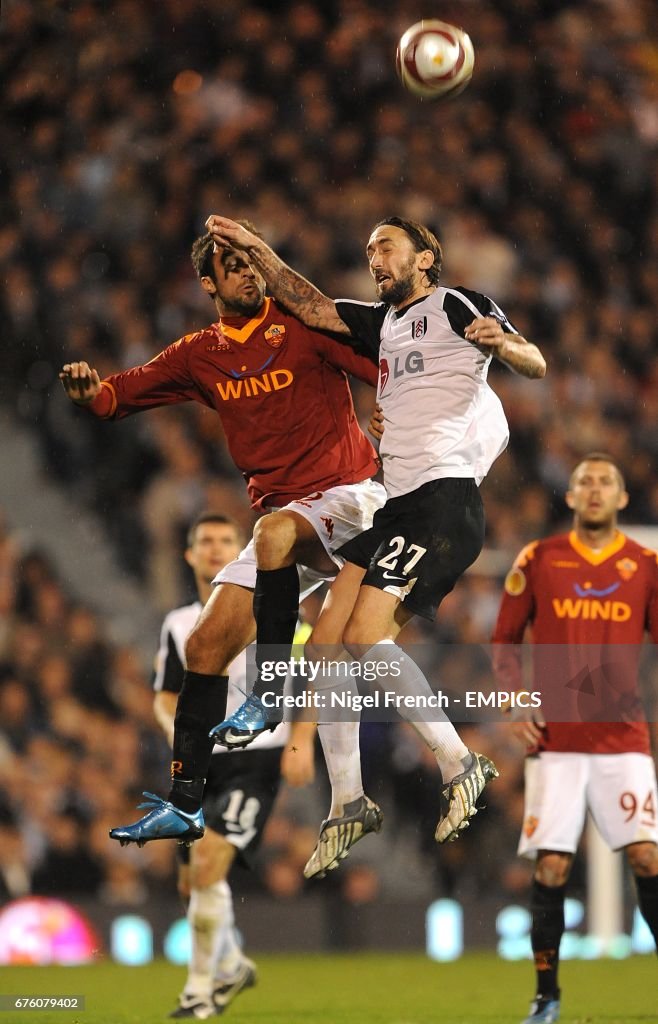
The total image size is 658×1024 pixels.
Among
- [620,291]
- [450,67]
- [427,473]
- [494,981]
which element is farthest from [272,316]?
[620,291]

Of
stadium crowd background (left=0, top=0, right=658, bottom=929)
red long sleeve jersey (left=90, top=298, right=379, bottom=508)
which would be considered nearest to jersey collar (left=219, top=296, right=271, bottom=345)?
red long sleeve jersey (left=90, top=298, right=379, bottom=508)

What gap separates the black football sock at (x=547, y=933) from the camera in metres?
6.24

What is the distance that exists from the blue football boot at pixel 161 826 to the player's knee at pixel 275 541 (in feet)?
3.00

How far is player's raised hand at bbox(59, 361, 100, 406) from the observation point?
5453 millimetres

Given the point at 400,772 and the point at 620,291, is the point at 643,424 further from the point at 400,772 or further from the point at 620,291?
the point at 400,772

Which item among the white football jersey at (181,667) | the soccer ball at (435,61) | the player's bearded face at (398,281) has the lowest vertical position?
the white football jersey at (181,667)

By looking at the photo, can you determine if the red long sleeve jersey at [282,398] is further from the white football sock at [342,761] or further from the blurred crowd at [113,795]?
the blurred crowd at [113,795]

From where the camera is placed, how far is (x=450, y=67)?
579 cm

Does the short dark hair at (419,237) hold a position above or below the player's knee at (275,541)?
above

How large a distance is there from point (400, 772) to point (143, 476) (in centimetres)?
278

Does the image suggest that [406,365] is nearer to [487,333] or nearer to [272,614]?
[487,333]

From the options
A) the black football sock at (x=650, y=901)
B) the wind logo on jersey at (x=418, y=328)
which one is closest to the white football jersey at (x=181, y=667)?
the black football sock at (x=650, y=901)

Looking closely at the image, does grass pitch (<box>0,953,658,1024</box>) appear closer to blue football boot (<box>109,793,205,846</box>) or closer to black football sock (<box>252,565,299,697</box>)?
blue football boot (<box>109,793,205,846</box>)

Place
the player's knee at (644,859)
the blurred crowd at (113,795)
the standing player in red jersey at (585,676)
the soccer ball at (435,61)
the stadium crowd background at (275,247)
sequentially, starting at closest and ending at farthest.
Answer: the soccer ball at (435,61) < the player's knee at (644,859) < the standing player in red jersey at (585,676) < the blurred crowd at (113,795) < the stadium crowd background at (275,247)
